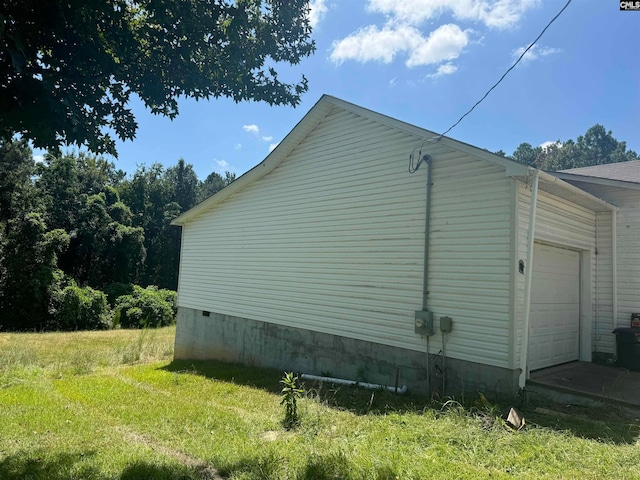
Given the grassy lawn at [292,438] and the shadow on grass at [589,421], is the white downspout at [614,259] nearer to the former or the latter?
the shadow on grass at [589,421]

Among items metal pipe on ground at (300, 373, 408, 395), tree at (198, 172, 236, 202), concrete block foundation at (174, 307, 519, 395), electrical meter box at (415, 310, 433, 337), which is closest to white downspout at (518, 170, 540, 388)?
concrete block foundation at (174, 307, 519, 395)

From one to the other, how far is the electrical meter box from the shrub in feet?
80.9

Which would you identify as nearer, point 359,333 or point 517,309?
point 517,309

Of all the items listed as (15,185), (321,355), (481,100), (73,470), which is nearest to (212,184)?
(15,185)

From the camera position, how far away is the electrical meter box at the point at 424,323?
6.92 m

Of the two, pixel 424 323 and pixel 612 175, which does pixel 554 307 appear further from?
pixel 612 175

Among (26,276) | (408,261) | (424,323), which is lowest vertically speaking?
(26,276)

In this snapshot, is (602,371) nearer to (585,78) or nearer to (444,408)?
(444,408)

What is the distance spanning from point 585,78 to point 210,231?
1051 centimetres

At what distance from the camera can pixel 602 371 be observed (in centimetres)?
728

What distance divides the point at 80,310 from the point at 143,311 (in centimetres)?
380

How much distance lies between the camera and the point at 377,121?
826 centimetres

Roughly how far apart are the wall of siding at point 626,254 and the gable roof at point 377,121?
0.52 meters

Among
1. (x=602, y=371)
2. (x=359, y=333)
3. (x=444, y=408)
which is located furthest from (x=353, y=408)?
(x=602, y=371)
